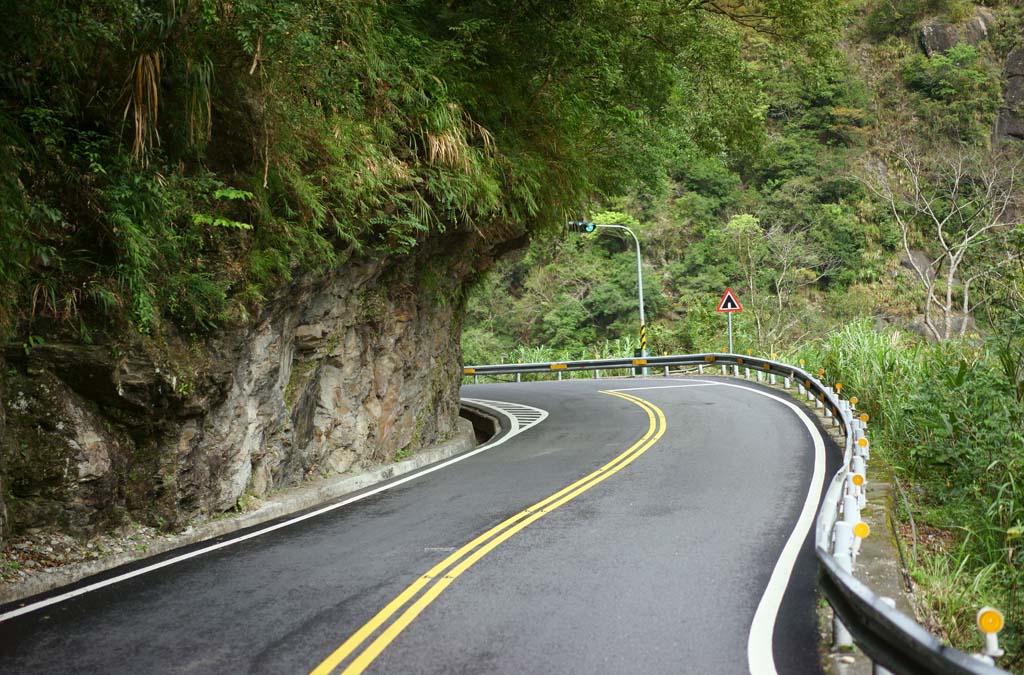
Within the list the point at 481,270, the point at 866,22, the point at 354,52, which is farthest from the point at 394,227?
the point at 866,22

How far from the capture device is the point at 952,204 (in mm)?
41000

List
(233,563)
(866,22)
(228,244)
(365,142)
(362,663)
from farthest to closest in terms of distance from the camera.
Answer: (866,22), (365,142), (228,244), (233,563), (362,663)

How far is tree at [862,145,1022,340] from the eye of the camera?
38062 mm

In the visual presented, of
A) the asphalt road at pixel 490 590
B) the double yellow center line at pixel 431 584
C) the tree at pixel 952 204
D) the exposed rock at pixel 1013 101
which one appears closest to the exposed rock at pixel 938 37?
the exposed rock at pixel 1013 101

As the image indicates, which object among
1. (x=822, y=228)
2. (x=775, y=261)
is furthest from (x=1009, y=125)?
(x=775, y=261)

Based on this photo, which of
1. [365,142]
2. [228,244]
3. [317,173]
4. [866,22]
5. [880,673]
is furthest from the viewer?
[866,22]

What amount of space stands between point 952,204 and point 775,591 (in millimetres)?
39822

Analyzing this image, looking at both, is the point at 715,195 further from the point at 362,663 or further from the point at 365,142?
the point at 362,663

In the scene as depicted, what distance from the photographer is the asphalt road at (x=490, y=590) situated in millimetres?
5723

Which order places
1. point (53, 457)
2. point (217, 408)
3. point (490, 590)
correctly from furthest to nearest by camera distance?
point (217, 408) < point (53, 457) < point (490, 590)

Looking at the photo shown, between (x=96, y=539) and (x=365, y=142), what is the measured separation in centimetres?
595

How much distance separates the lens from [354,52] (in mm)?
10570

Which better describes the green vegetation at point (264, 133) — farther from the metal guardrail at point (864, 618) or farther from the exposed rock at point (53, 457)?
the metal guardrail at point (864, 618)

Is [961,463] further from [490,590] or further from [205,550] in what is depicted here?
[205,550]
